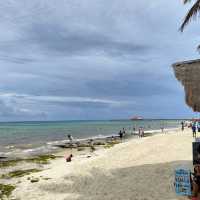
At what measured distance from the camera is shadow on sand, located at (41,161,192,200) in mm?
13312

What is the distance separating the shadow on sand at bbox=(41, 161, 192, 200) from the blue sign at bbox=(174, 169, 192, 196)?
8.05 ft

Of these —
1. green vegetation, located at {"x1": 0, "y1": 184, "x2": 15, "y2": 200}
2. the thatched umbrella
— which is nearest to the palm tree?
the thatched umbrella

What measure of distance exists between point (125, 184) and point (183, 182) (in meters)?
5.18

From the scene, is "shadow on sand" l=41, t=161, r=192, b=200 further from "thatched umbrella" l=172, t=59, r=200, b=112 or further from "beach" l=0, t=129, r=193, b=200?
"thatched umbrella" l=172, t=59, r=200, b=112

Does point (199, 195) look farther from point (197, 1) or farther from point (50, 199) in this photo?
point (197, 1)

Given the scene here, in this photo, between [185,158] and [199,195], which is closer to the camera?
[199,195]

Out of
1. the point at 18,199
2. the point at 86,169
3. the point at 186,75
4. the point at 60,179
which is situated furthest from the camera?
the point at 86,169

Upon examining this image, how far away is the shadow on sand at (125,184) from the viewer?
1331cm

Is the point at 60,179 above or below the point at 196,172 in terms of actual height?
below

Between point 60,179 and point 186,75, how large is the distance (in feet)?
31.6

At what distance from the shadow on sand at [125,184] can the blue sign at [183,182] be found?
8.05ft

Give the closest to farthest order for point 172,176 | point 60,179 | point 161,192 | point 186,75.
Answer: point 186,75 → point 161,192 → point 172,176 → point 60,179

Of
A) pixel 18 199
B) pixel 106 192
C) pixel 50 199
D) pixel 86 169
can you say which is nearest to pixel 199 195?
pixel 106 192

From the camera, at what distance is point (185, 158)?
1900 cm
